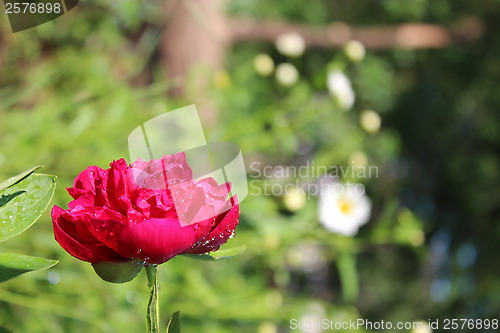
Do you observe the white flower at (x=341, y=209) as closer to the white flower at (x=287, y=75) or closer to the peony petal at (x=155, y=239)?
the white flower at (x=287, y=75)

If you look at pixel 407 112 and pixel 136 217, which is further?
pixel 407 112

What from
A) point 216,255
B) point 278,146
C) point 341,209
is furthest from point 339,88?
point 216,255

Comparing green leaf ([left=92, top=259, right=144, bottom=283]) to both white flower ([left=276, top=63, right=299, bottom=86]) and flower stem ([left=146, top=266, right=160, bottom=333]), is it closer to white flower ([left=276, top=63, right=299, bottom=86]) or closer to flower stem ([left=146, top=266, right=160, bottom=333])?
flower stem ([left=146, top=266, right=160, bottom=333])

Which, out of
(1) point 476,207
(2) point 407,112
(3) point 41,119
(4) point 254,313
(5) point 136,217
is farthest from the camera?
(2) point 407,112

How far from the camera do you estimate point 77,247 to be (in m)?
0.18

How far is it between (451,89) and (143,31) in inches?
56.1

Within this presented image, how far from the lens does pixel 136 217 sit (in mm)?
178

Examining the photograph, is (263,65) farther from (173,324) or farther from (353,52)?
(173,324)

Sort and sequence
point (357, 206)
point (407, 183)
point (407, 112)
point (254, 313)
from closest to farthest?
1. point (254, 313)
2. point (357, 206)
3. point (407, 112)
4. point (407, 183)

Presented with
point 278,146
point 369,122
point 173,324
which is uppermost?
point 173,324

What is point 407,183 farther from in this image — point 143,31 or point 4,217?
point 4,217

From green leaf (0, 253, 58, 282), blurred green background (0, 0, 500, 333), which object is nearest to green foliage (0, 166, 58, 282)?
green leaf (0, 253, 58, 282)

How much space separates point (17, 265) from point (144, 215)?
0.11 ft

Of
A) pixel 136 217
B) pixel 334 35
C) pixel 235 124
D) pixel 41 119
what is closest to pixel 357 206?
pixel 235 124
